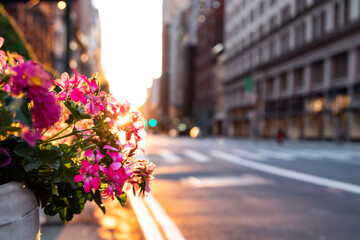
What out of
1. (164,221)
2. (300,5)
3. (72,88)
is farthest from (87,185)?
(300,5)

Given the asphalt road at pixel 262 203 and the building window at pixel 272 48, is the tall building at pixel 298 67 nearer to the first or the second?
the building window at pixel 272 48

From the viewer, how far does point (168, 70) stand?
189500 mm

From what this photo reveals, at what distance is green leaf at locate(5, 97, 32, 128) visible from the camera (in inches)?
49.0

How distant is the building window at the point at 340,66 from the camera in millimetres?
37763

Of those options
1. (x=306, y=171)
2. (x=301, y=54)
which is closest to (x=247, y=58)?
(x=301, y=54)

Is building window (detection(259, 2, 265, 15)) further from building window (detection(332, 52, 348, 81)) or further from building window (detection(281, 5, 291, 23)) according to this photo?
building window (detection(332, 52, 348, 81))

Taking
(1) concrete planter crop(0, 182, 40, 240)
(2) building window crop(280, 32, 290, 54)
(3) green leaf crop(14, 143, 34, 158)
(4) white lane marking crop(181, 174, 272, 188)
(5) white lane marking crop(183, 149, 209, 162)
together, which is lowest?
(5) white lane marking crop(183, 149, 209, 162)

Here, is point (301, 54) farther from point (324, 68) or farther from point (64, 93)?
point (64, 93)

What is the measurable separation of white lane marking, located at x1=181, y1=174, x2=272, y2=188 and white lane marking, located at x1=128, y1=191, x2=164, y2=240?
3.11m

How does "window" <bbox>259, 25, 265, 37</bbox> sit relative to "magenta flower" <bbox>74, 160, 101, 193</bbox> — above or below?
above

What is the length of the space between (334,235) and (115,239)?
305 centimetres

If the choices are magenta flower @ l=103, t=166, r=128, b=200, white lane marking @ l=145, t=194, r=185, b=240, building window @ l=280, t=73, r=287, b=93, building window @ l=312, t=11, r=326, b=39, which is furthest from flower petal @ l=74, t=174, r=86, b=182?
building window @ l=280, t=73, r=287, b=93

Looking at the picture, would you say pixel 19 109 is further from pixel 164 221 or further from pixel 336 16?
pixel 336 16

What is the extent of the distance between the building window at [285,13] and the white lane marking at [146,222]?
149ft
